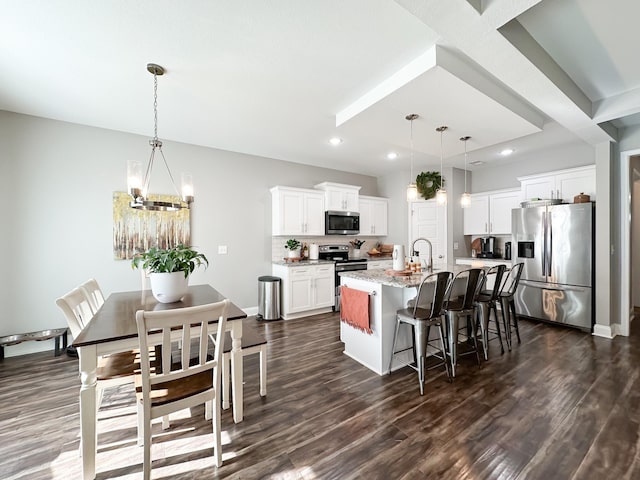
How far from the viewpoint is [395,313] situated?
2.81 meters

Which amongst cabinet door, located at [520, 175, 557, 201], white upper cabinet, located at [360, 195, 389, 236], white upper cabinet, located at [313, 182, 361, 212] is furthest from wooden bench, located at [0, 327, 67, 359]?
cabinet door, located at [520, 175, 557, 201]

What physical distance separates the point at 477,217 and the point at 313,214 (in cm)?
330

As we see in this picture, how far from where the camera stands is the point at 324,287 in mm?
4918

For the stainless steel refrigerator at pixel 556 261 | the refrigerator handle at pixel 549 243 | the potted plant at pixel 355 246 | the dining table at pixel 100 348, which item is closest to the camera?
the dining table at pixel 100 348

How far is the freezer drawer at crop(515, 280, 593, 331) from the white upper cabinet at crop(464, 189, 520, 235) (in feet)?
3.92

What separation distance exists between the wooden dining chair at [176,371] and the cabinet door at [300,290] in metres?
2.80

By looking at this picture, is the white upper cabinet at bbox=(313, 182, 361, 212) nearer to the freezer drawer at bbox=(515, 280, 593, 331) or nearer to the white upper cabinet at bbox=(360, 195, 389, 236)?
the white upper cabinet at bbox=(360, 195, 389, 236)

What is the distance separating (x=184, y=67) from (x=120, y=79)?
683 millimetres

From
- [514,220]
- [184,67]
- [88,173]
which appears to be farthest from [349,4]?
[514,220]

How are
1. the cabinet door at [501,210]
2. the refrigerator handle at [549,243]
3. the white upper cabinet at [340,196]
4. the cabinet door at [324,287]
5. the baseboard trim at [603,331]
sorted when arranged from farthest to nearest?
the white upper cabinet at [340,196], the cabinet door at [501,210], the cabinet door at [324,287], the refrigerator handle at [549,243], the baseboard trim at [603,331]

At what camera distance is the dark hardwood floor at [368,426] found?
1.63 metres

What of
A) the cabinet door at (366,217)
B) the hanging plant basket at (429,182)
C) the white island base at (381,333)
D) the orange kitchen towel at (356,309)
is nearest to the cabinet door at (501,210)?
the hanging plant basket at (429,182)

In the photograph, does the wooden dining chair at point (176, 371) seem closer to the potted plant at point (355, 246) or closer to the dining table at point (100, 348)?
the dining table at point (100, 348)

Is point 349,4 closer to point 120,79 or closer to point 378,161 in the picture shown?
point 120,79
